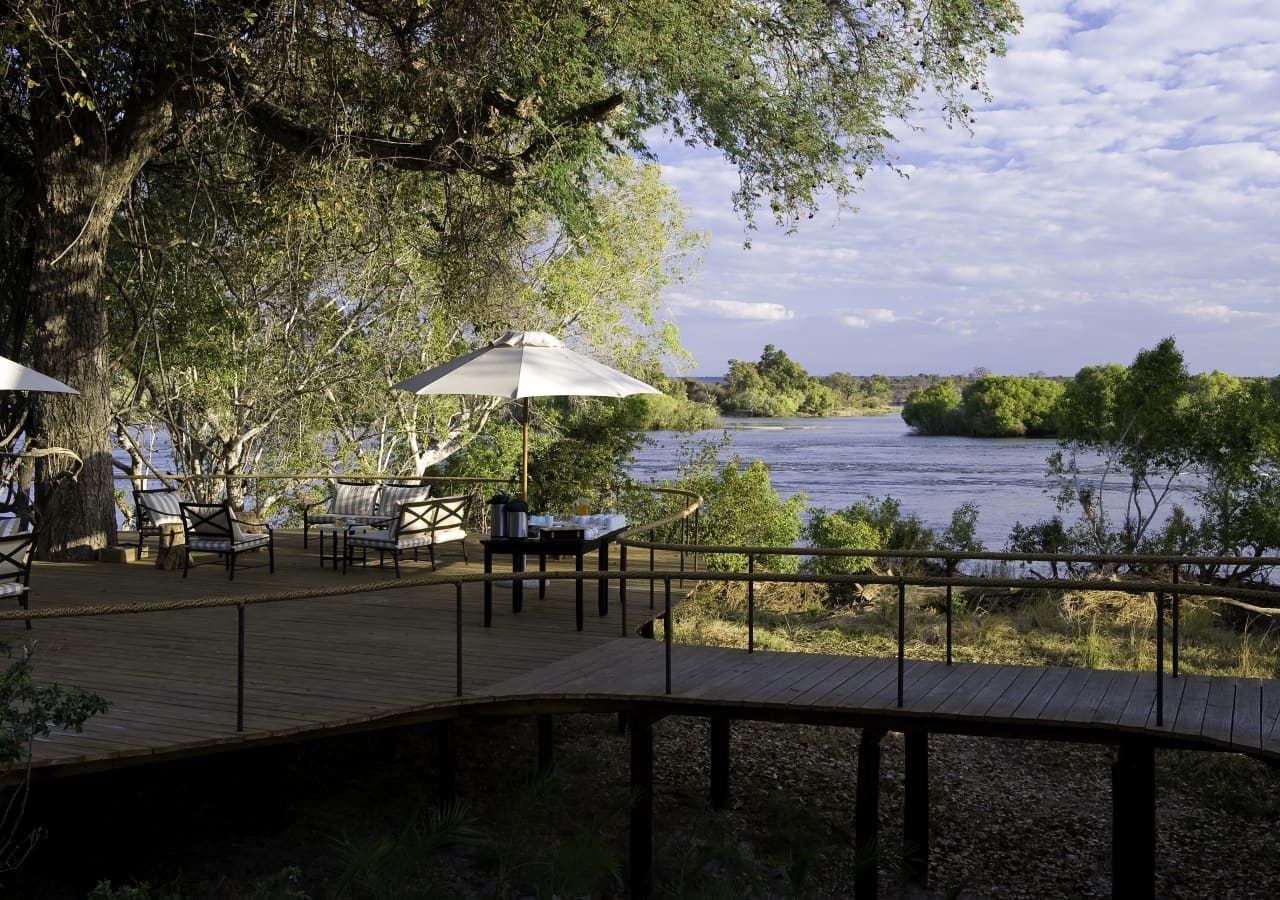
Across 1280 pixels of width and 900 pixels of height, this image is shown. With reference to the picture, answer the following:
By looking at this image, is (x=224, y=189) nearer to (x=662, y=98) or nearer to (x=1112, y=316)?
(x=662, y=98)

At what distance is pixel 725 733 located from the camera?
8.16 meters

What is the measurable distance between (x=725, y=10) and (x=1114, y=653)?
8.41 m

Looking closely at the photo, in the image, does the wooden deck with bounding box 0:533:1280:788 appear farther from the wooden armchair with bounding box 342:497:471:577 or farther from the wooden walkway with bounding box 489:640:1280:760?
the wooden armchair with bounding box 342:497:471:577

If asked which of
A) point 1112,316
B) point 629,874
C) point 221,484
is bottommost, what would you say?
point 629,874

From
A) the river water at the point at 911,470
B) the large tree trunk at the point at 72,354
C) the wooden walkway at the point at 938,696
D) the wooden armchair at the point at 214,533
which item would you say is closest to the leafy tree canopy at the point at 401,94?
the large tree trunk at the point at 72,354

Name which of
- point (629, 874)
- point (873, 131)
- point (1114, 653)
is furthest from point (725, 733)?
point (873, 131)

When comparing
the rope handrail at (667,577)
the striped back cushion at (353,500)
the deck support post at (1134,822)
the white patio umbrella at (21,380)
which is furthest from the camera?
the striped back cushion at (353,500)

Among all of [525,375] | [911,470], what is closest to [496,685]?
[525,375]

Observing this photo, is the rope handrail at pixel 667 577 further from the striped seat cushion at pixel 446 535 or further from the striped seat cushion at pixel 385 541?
the striped seat cushion at pixel 446 535

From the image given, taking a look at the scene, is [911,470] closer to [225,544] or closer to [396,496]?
[396,496]

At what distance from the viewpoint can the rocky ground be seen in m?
6.48

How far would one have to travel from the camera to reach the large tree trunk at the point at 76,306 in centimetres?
1102

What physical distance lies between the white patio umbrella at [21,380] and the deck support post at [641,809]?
5.60m

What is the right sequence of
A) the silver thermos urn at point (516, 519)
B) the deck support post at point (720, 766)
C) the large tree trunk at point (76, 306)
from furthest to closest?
the large tree trunk at point (76, 306), the silver thermos urn at point (516, 519), the deck support post at point (720, 766)
